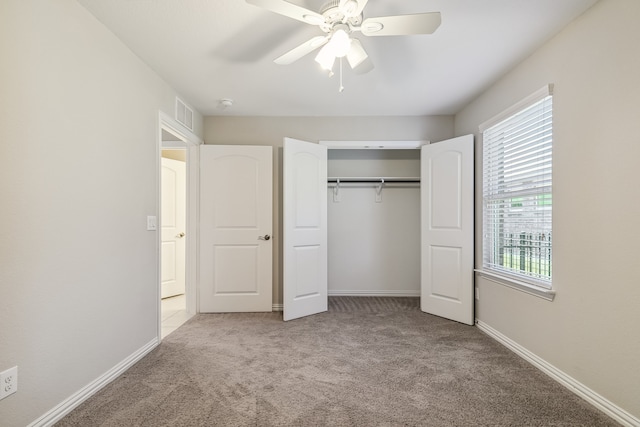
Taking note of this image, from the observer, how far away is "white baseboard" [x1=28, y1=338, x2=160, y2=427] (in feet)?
5.31

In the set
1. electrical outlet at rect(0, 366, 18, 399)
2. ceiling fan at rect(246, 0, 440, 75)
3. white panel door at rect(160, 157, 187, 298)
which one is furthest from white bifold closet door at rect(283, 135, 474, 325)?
electrical outlet at rect(0, 366, 18, 399)

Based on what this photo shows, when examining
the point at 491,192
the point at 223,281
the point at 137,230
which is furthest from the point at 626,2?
the point at 223,281

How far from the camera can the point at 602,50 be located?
1.81m

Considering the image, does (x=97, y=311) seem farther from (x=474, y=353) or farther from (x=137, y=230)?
(x=474, y=353)

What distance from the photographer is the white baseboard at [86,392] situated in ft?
5.31

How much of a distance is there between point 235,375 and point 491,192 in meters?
2.73

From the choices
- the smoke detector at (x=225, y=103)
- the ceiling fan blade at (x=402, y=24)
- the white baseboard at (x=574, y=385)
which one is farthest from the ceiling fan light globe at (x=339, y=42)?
the white baseboard at (x=574, y=385)

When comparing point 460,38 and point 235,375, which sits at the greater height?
point 460,38

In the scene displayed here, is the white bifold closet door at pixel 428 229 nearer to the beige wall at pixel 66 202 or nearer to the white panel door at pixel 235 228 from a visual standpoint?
the white panel door at pixel 235 228

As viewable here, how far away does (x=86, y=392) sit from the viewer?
6.20 feet

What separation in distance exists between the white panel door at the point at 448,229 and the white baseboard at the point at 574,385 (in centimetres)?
59

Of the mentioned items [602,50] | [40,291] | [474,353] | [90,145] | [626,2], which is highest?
[626,2]

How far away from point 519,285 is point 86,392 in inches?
122

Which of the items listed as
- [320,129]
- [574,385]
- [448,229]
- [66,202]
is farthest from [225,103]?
[574,385]
